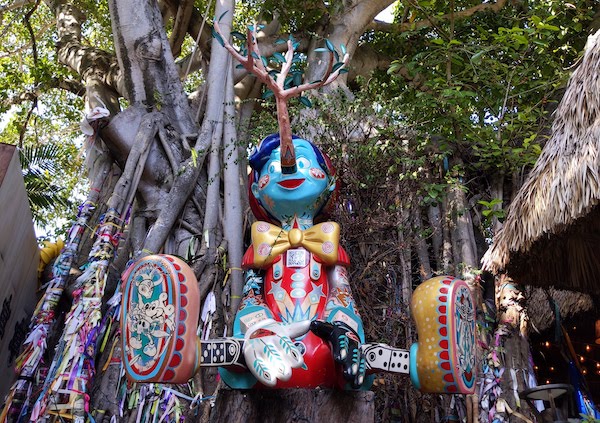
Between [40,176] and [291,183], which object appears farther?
[40,176]

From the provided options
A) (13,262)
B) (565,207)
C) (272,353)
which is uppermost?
(565,207)

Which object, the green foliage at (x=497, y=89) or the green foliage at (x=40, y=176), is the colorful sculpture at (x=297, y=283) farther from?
the green foliage at (x=40, y=176)

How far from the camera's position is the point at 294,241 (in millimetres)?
3215

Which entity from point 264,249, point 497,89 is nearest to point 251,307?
point 264,249

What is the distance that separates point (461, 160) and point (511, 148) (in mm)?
409

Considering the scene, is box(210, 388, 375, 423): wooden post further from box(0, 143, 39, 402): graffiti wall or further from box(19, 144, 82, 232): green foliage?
box(19, 144, 82, 232): green foliage

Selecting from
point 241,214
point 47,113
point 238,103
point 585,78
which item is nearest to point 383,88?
point 238,103

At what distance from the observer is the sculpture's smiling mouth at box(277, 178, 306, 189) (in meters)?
3.27

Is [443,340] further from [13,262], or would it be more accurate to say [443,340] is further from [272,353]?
[13,262]

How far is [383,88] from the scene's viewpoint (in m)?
6.61

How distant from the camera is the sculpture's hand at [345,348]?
8.34ft

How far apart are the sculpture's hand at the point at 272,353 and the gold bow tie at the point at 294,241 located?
0.56m

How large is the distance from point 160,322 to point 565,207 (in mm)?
2007

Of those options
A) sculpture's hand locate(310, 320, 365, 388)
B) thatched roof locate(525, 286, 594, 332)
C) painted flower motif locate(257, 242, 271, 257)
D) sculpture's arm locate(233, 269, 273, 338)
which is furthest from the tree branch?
sculpture's hand locate(310, 320, 365, 388)
